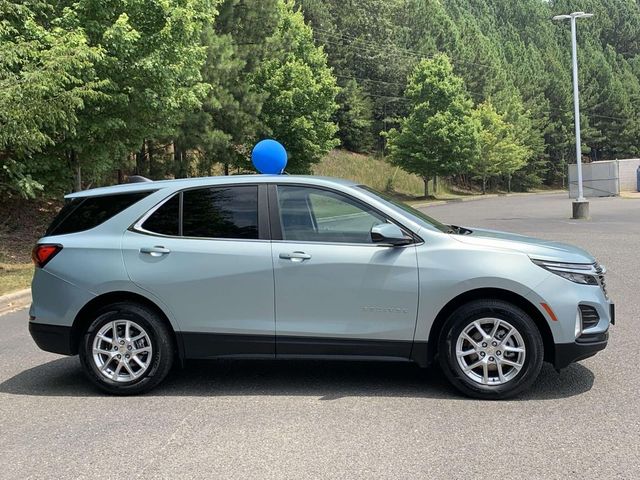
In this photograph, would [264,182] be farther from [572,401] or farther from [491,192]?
[491,192]

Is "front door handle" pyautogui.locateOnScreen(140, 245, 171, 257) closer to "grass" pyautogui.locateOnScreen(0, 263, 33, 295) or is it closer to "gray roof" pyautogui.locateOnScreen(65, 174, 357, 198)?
"gray roof" pyautogui.locateOnScreen(65, 174, 357, 198)

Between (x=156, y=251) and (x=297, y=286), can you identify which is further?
(x=156, y=251)

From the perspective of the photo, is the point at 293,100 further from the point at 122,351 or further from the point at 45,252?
the point at 122,351

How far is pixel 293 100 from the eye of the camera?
3216 cm

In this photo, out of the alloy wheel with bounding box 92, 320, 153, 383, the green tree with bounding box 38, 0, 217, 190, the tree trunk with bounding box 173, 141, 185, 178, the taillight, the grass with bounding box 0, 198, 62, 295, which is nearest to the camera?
the alloy wheel with bounding box 92, 320, 153, 383

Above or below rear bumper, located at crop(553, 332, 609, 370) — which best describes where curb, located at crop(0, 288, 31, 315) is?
below

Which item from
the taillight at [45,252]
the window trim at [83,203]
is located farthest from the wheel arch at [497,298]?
the taillight at [45,252]

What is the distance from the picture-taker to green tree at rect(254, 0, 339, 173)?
1245 inches

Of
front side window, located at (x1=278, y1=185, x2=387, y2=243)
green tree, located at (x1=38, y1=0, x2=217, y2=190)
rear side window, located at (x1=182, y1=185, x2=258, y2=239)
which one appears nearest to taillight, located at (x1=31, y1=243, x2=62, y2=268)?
rear side window, located at (x1=182, y1=185, x2=258, y2=239)

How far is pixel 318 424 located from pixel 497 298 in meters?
1.63

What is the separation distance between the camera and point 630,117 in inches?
3268

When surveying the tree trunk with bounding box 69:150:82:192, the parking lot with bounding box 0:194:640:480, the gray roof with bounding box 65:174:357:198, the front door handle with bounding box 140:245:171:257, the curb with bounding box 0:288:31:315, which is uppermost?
the tree trunk with bounding box 69:150:82:192

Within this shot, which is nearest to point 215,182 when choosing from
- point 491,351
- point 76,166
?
point 491,351

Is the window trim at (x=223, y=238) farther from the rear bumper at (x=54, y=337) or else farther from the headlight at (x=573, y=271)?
the headlight at (x=573, y=271)
